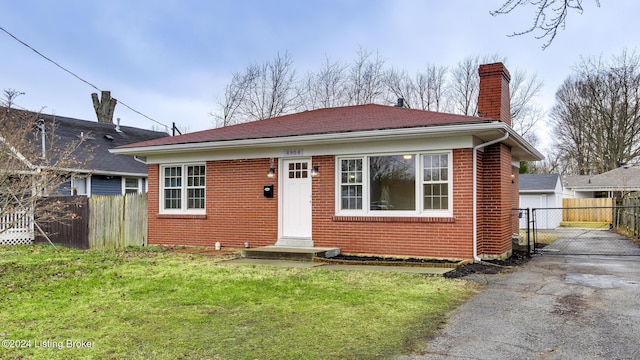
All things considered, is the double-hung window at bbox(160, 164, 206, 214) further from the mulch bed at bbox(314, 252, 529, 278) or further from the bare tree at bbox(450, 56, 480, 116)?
the bare tree at bbox(450, 56, 480, 116)

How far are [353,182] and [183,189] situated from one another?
491 cm

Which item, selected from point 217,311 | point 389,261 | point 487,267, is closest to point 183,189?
point 389,261

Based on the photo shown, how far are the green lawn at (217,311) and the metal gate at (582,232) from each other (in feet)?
20.6

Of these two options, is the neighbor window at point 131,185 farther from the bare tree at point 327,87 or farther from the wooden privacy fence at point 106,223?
the bare tree at point 327,87

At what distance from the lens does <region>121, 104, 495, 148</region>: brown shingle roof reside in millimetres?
10398

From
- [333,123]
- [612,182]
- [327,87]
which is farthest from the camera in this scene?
[327,87]

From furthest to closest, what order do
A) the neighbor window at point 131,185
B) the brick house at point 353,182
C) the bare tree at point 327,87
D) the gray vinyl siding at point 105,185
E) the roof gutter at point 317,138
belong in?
the bare tree at point 327,87
the neighbor window at point 131,185
the gray vinyl siding at point 105,185
the brick house at point 353,182
the roof gutter at point 317,138

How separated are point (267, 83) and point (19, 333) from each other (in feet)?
95.3

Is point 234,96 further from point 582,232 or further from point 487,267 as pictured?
point 487,267

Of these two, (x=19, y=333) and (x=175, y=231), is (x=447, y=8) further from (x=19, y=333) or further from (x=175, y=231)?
(x=175, y=231)

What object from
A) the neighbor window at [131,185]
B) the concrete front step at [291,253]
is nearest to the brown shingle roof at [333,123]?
the concrete front step at [291,253]

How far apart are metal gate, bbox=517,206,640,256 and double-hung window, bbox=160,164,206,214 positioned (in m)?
8.25

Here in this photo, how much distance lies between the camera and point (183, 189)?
13258 millimetres

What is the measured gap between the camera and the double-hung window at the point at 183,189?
13.1m
